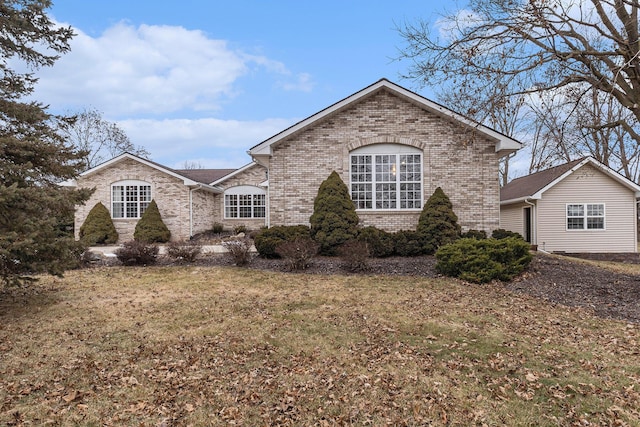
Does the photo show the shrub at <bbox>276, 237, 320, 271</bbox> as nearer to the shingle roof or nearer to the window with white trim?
the window with white trim

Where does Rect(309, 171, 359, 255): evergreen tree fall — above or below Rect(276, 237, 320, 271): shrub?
above

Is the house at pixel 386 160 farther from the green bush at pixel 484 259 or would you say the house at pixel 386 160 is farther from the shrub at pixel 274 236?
the green bush at pixel 484 259

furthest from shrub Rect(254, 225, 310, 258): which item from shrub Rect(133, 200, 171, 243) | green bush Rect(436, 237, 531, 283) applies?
shrub Rect(133, 200, 171, 243)

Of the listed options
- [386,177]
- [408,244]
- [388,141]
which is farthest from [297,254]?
[388,141]

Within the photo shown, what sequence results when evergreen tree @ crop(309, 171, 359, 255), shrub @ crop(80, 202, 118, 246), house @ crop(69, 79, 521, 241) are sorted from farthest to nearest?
shrub @ crop(80, 202, 118, 246)
house @ crop(69, 79, 521, 241)
evergreen tree @ crop(309, 171, 359, 255)

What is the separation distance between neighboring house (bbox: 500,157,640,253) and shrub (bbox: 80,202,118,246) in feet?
67.2

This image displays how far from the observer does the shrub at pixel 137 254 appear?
11715 millimetres

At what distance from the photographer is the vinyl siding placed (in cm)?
1772

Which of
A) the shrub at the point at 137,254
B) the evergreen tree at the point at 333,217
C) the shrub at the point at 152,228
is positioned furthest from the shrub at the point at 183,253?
the shrub at the point at 152,228

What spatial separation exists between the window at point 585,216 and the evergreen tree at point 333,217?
11.6 metres

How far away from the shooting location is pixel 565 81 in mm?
8211

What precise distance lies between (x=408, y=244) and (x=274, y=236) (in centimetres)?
456

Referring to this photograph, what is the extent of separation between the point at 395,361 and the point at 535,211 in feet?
54.4

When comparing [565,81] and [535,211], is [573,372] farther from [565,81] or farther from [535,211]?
[535,211]
